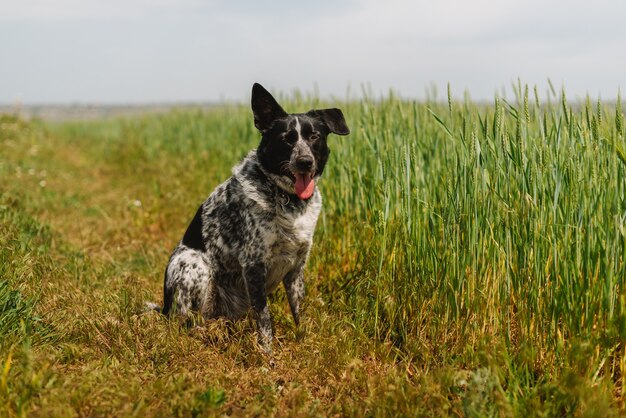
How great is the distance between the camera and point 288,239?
404cm

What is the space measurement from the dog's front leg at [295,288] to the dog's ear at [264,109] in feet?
3.58

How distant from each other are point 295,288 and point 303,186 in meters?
0.82

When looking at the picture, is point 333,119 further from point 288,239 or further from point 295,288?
point 295,288

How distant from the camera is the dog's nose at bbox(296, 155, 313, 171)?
3.91m

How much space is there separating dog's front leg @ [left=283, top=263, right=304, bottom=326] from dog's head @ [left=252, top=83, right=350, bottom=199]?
622 millimetres

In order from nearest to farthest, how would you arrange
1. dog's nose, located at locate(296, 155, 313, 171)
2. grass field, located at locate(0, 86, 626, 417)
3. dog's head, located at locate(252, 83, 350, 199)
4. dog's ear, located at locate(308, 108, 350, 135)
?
grass field, located at locate(0, 86, 626, 417) < dog's nose, located at locate(296, 155, 313, 171) < dog's head, located at locate(252, 83, 350, 199) < dog's ear, located at locate(308, 108, 350, 135)

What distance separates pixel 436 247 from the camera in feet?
12.8

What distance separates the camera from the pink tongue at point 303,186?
404 cm

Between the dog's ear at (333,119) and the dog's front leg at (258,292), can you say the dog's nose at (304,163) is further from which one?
the dog's front leg at (258,292)

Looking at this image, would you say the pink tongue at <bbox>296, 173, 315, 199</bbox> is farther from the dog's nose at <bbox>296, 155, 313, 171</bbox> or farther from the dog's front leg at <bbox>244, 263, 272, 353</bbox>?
the dog's front leg at <bbox>244, 263, 272, 353</bbox>

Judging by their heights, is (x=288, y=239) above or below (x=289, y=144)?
below

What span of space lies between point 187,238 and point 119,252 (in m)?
2.45

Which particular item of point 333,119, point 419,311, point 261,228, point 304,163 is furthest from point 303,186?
point 419,311

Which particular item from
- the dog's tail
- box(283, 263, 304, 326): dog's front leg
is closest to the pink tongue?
box(283, 263, 304, 326): dog's front leg
